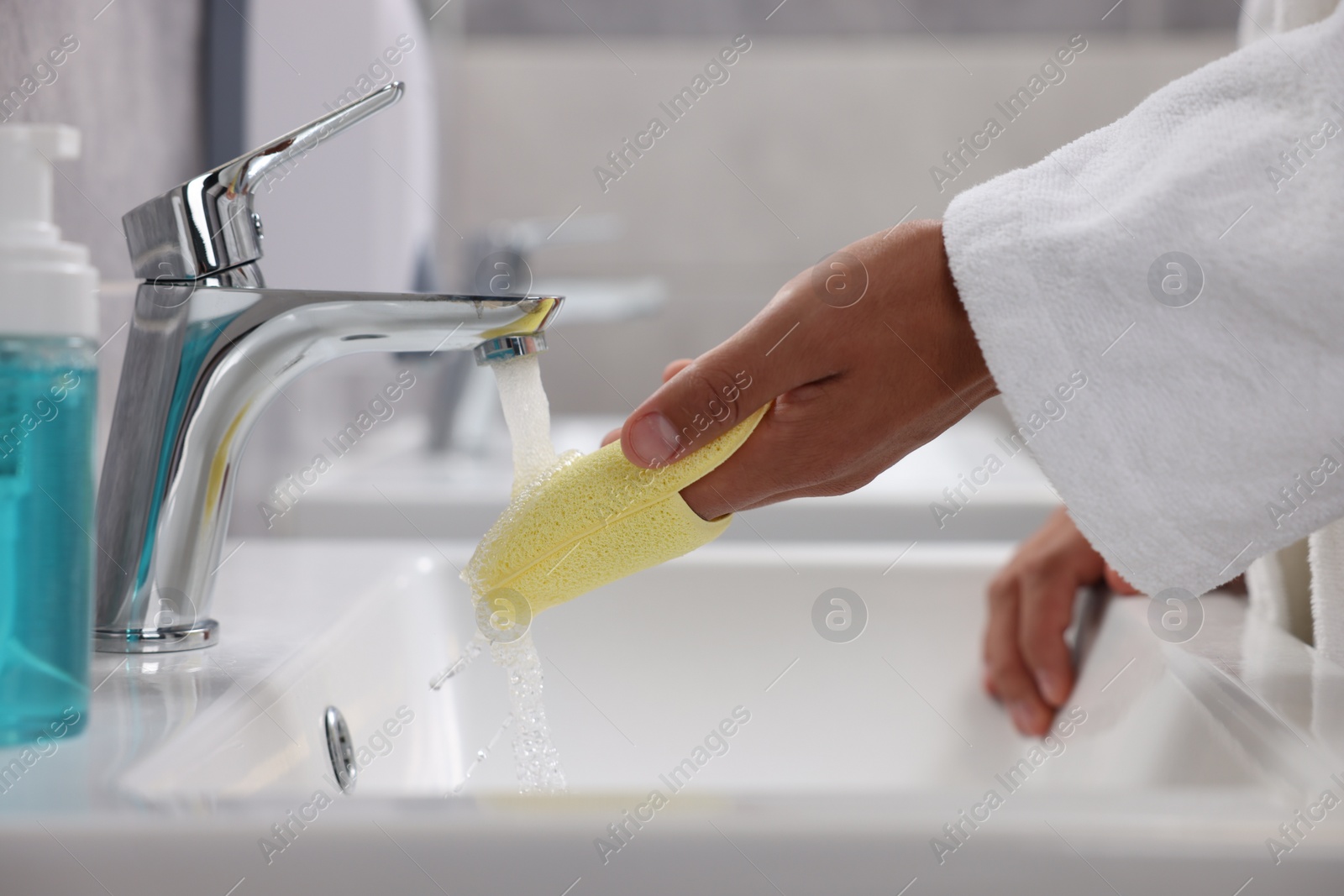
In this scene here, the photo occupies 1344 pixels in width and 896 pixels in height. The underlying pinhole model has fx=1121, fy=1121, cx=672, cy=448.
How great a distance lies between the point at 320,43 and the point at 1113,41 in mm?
1137

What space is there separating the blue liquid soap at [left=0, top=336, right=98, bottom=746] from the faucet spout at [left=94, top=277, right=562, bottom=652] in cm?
8

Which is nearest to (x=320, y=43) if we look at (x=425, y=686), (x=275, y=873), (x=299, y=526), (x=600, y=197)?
(x=299, y=526)

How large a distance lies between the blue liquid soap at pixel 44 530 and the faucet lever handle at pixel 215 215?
2.9 inches

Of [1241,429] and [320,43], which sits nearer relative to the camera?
[1241,429]

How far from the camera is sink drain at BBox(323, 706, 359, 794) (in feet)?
1.17

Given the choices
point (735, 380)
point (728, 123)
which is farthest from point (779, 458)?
point (728, 123)

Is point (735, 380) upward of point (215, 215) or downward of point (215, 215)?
downward

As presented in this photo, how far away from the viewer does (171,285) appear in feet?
1.14

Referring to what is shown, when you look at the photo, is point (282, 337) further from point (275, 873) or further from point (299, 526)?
point (299, 526)

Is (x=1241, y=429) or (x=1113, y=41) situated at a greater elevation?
(x=1113, y=41)

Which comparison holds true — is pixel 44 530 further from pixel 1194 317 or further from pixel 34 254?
pixel 1194 317

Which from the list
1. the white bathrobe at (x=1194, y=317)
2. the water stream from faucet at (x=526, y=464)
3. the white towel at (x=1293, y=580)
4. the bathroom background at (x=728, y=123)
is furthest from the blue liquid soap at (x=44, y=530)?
the bathroom background at (x=728, y=123)

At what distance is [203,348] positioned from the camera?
0.35 meters

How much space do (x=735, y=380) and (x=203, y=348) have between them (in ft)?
0.55
